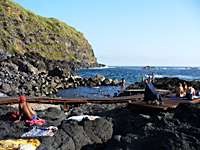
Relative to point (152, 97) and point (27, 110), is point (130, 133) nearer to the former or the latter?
point (152, 97)

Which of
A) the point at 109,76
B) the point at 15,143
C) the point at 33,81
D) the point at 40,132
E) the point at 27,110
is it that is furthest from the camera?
the point at 109,76

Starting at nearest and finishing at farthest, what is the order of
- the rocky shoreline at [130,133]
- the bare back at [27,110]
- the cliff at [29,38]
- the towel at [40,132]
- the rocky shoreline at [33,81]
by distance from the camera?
the rocky shoreline at [130,133]
the towel at [40,132]
the bare back at [27,110]
the rocky shoreline at [33,81]
the cliff at [29,38]

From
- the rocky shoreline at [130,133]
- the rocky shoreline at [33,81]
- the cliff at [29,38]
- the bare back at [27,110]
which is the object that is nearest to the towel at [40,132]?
the rocky shoreline at [130,133]

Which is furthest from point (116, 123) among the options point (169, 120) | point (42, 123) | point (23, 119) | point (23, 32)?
point (23, 32)

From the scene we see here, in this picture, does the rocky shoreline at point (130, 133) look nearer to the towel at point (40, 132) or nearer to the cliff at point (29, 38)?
the towel at point (40, 132)

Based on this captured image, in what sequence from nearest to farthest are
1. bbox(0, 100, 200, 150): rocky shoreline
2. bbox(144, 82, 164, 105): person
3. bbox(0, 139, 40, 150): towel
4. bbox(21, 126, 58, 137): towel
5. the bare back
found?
bbox(0, 139, 40, 150): towel, bbox(0, 100, 200, 150): rocky shoreline, bbox(21, 126, 58, 137): towel, the bare back, bbox(144, 82, 164, 105): person

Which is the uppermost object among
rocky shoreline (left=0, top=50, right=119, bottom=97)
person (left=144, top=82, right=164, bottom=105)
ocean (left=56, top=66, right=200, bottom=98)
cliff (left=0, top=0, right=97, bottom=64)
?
cliff (left=0, top=0, right=97, bottom=64)

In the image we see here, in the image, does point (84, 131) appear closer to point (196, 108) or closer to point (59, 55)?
point (196, 108)

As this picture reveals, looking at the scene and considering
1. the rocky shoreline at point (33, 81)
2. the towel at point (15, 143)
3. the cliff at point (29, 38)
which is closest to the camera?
the towel at point (15, 143)

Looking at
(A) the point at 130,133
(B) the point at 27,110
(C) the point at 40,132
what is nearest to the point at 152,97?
(A) the point at 130,133

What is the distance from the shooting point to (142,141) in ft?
22.2

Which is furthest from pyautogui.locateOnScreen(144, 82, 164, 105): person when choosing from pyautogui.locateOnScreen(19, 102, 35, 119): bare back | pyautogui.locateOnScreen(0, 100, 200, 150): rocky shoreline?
pyautogui.locateOnScreen(19, 102, 35, 119): bare back

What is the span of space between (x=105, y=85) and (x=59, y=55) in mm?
102537

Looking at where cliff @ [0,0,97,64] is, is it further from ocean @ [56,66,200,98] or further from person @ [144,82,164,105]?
person @ [144,82,164,105]
